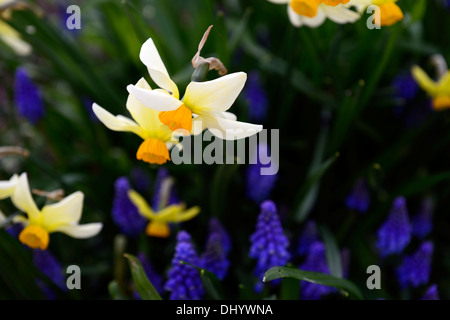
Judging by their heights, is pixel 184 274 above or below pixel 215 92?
below

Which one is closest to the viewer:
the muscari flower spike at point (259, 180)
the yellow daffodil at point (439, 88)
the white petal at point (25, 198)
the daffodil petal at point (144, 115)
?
the daffodil petal at point (144, 115)

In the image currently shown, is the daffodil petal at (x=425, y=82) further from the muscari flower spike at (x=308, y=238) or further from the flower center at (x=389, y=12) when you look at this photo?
the muscari flower spike at (x=308, y=238)

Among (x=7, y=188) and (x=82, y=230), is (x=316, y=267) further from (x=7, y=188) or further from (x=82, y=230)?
(x=7, y=188)

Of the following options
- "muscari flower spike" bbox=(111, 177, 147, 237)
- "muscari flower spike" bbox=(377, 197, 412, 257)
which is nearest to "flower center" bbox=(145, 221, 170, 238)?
"muscari flower spike" bbox=(111, 177, 147, 237)

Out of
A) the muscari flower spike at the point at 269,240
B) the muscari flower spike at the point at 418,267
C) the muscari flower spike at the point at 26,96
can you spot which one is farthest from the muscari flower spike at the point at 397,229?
the muscari flower spike at the point at 26,96

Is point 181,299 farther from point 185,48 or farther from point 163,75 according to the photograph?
point 185,48

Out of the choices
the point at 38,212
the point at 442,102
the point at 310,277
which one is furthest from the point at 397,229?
the point at 38,212

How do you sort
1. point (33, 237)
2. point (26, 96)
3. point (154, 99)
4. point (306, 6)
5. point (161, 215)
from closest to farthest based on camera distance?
A: point (154, 99), point (306, 6), point (33, 237), point (161, 215), point (26, 96)
